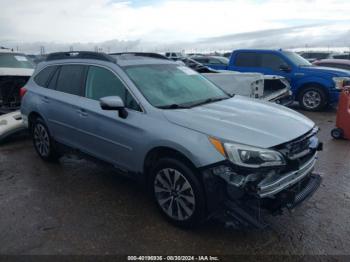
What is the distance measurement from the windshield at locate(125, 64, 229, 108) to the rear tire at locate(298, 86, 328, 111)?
6383 mm

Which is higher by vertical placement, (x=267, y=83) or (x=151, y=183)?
(x=267, y=83)

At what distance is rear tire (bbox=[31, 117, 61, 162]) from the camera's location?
530cm

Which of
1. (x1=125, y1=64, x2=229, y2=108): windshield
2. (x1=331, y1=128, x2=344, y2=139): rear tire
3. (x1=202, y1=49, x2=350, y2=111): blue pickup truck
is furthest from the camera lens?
(x1=202, y1=49, x2=350, y2=111): blue pickup truck

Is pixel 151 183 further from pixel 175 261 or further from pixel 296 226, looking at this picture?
pixel 296 226

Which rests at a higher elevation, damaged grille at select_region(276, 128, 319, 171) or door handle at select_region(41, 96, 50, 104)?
door handle at select_region(41, 96, 50, 104)

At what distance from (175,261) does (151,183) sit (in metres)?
0.91

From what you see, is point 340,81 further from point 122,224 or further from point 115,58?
point 122,224

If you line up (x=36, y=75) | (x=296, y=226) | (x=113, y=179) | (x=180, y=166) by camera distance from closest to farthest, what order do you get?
1. (x=180, y=166)
2. (x=296, y=226)
3. (x=113, y=179)
4. (x=36, y=75)

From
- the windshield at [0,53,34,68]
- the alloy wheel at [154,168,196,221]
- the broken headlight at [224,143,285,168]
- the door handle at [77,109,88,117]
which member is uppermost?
the windshield at [0,53,34,68]

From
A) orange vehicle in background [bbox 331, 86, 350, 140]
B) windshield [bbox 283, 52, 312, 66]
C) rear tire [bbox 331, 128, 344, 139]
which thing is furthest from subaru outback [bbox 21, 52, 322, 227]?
windshield [bbox 283, 52, 312, 66]

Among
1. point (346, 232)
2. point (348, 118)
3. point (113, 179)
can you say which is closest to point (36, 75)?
point (113, 179)

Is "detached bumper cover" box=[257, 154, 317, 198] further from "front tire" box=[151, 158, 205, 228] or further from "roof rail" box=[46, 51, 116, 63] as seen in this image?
"roof rail" box=[46, 51, 116, 63]

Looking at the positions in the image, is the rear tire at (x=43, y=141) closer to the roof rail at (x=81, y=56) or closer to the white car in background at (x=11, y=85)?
the roof rail at (x=81, y=56)

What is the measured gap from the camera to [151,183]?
143 inches
